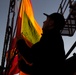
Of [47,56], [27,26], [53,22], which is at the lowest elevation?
[27,26]

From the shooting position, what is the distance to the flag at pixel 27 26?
771 cm

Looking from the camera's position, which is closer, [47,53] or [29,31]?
[47,53]

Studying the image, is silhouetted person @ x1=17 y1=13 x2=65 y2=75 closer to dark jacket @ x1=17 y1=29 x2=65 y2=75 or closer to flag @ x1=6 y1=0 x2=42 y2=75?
dark jacket @ x1=17 y1=29 x2=65 y2=75

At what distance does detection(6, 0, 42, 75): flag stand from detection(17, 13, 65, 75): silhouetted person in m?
4.54

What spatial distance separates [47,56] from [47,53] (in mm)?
36

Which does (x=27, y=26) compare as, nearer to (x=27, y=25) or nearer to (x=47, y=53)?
(x=27, y=25)

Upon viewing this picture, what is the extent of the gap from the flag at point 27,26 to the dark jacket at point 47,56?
457cm

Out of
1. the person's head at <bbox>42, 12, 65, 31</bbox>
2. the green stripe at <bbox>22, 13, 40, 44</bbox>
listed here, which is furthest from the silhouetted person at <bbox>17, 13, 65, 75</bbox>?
the green stripe at <bbox>22, 13, 40, 44</bbox>

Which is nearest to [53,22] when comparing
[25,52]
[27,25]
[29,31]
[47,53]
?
[47,53]

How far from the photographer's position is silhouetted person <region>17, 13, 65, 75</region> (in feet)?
9.14

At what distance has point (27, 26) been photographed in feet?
26.9

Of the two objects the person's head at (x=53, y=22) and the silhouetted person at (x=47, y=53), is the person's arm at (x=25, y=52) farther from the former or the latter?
the person's head at (x=53, y=22)

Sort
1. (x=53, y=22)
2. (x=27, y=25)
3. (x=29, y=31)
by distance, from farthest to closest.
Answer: (x=27, y=25) → (x=29, y=31) → (x=53, y=22)

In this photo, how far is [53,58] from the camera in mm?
2875
